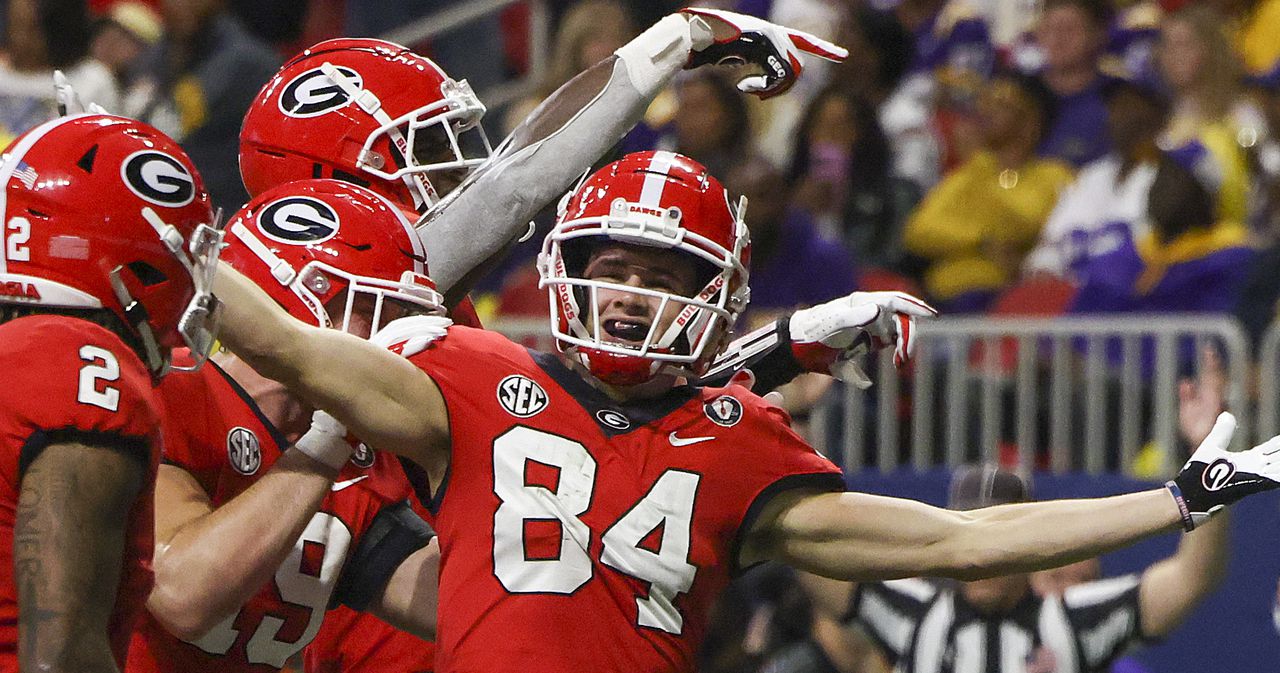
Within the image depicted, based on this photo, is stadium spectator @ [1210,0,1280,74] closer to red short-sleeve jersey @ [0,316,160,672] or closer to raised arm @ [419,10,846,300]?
raised arm @ [419,10,846,300]

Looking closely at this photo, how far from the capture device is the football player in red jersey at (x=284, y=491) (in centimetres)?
320

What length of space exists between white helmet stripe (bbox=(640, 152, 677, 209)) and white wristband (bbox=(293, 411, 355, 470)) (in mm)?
704

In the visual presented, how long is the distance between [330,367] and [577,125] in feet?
3.93

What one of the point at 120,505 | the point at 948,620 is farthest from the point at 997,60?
the point at 120,505

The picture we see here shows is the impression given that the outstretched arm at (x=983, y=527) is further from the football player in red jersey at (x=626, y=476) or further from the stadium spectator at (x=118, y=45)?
the stadium spectator at (x=118, y=45)

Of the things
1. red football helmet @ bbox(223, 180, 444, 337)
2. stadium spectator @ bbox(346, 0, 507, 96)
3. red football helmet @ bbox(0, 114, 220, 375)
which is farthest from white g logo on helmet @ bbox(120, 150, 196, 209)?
stadium spectator @ bbox(346, 0, 507, 96)

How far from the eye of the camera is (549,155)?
164 inches

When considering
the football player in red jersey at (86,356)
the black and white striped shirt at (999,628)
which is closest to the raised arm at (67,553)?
the football player in red jersey at (86,356)

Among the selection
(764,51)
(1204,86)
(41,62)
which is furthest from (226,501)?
(41,62)

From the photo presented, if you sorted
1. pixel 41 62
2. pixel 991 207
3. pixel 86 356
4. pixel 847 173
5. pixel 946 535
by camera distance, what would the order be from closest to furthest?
pixel 86 356 → pixel 946 535 → pixel 991 207 → pixel 847 173 → pixel 41 62

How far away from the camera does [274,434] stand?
3535 millimetres

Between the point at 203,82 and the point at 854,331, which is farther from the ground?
the point at 854,331

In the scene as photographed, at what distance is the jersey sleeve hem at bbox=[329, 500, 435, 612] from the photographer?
3.66 metres

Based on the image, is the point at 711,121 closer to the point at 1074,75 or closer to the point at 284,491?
the point at 1074,75
